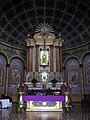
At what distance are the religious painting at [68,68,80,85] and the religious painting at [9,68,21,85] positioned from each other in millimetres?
6201

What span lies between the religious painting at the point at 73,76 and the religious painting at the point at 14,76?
6201 mm

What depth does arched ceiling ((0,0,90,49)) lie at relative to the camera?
20.4m

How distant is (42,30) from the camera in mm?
21625

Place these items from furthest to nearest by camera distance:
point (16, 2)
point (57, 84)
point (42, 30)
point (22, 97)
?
point (42, 30) < point (16, 2) < point (57, 84) < point (22, 97)

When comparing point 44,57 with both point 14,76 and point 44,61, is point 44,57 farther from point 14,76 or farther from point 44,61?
point 14,76

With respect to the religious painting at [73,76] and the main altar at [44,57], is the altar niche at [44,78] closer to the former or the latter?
the main altar at [44,57]

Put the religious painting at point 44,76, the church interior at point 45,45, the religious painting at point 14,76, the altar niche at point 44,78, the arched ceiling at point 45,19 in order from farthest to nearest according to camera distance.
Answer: the religious painting at point 14,76 < the arched ceiling at point 45,19 < the church interior at point 45,45 < the religious painting at point 44,76 < the altar niche at point 44,78

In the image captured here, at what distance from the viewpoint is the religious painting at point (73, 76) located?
21.3 m

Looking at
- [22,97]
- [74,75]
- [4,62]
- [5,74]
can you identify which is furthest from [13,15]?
[22,97]

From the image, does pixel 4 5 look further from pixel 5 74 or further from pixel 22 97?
pixel 22 97

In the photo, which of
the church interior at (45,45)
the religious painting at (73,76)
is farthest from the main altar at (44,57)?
the religious painting at (73,76)

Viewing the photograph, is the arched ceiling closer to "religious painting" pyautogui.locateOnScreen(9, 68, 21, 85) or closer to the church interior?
the church interior

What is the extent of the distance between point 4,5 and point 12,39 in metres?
4.14

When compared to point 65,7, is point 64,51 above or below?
below
